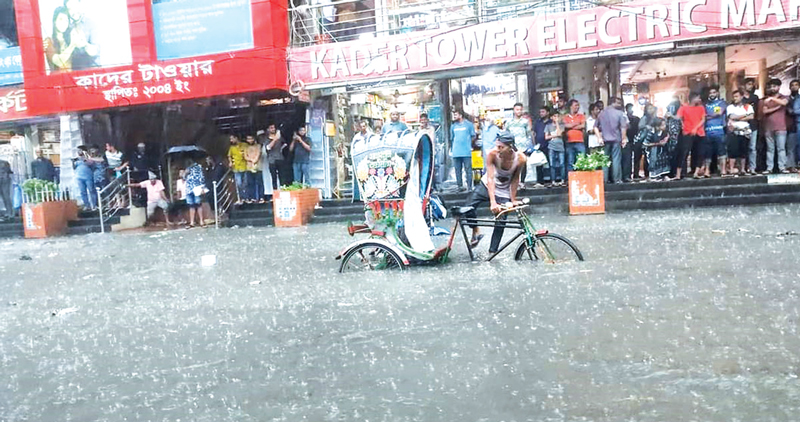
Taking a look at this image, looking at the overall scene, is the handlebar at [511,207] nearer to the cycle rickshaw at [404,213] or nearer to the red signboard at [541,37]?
the cycle rickshaw at [404,213]

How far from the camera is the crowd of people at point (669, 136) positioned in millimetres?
12695

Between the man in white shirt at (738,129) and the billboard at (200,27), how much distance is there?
10.9 meters

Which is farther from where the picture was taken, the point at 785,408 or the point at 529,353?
the point at 529,353

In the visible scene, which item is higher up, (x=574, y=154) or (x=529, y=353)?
(x=574, y=154)

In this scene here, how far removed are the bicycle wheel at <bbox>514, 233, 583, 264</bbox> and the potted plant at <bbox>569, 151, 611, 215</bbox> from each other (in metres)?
4.82

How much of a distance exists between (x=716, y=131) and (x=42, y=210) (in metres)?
15.8

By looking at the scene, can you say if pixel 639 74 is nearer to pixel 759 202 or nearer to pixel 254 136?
pixel 759 202

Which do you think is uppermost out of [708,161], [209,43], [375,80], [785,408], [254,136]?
[209,43]

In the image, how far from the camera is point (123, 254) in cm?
1173

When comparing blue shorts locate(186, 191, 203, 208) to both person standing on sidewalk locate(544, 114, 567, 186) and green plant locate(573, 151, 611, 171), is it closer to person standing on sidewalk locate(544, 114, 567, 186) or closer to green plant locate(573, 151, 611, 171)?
person standing on sidewalk locate(544, 114, 567, 186)

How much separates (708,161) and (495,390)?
36.4 feet

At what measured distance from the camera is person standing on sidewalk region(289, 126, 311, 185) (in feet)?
50.3

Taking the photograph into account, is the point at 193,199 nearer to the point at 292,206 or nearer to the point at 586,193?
the point at 292,206

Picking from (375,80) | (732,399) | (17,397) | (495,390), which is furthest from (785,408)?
(375,80)
